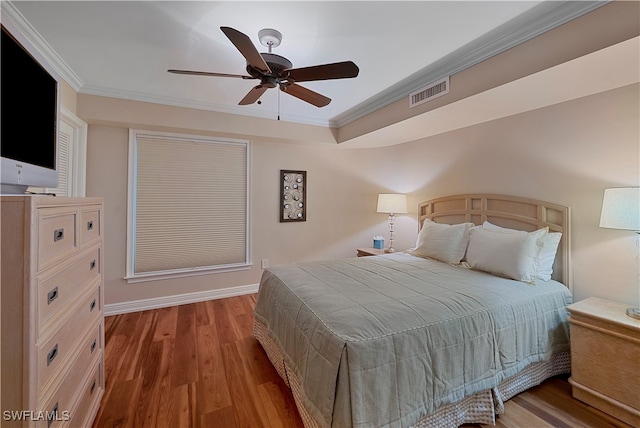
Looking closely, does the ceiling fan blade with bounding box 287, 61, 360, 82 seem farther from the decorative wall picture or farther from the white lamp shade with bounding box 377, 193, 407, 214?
the white lamp shade with bounding box 377, 193, 407, 214

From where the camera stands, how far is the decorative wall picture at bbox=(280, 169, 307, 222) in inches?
158

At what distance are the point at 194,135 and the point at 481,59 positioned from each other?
3.22 meters

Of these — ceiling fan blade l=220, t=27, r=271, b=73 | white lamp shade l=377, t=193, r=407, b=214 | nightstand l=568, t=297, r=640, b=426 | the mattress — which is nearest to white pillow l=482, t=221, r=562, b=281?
the mattress

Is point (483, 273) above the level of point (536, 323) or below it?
above

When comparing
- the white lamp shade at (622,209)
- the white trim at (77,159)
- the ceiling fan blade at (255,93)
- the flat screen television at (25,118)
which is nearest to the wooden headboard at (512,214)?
the white lamp shade at (622,209)

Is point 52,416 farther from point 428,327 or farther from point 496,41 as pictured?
point 496,41

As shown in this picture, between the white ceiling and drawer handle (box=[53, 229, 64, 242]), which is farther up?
the white ceiling

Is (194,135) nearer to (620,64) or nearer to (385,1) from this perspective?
(385,1)

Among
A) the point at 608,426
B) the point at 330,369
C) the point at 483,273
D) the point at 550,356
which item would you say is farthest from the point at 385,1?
the point at 608,426

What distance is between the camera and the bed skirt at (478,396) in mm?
1507

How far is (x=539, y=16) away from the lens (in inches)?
67.4

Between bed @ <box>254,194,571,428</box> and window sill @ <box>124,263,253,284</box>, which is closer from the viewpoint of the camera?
bed @ <box>254,194,571,428</box>

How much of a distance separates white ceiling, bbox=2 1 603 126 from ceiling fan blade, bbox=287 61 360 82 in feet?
1.04

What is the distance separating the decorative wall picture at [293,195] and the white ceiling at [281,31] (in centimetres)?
154
